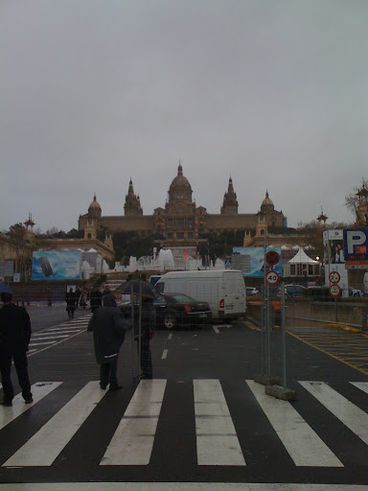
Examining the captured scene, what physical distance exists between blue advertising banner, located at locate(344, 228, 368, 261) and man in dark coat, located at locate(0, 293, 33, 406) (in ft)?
59.5

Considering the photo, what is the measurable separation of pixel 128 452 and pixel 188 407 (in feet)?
7.48

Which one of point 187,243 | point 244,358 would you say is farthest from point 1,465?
point 187,243

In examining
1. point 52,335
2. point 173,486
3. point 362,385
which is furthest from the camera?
point 52,335

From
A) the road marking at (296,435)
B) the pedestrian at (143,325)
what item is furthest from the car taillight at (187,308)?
the road marking at (296,435)

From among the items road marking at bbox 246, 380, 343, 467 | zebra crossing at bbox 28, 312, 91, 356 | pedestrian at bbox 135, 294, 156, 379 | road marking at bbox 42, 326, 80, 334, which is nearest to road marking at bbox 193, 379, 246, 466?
road marking at bbox 246, 380, 343, 467

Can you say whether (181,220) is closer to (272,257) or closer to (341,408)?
(272,257)

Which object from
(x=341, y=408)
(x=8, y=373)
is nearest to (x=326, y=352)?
(x=341, y=408)

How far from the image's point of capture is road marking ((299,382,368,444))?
7.04 m

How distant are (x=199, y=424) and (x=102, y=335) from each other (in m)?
3.02

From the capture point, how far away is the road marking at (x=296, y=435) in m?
5.77

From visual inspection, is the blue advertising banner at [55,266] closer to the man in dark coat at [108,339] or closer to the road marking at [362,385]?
the man in dark coat at [108,339]

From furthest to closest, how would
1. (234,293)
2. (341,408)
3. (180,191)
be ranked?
1. (180,191)
2. (234,293)
3. (341,408)

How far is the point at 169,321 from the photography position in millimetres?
21453

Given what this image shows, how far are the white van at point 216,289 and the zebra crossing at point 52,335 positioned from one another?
13.6 ft
